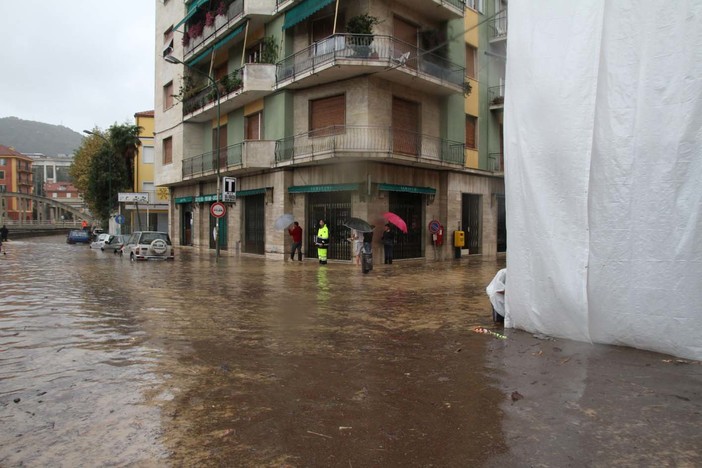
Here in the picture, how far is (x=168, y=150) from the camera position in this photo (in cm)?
3244

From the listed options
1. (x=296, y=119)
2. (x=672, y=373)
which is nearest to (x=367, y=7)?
(x=296, y=119)

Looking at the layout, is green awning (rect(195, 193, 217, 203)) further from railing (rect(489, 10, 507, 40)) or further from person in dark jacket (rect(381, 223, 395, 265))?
railing (rect(489, 10, 507, 40))

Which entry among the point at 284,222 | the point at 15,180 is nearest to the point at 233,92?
the point at 284,222

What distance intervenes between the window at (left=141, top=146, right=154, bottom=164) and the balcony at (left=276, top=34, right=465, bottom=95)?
29.9 m

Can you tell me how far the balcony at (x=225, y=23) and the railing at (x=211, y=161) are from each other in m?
5.61

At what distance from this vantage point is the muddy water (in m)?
3.33

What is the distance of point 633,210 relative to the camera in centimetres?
552

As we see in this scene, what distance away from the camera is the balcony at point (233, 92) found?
70.5ft

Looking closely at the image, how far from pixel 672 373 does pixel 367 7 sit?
17.0m

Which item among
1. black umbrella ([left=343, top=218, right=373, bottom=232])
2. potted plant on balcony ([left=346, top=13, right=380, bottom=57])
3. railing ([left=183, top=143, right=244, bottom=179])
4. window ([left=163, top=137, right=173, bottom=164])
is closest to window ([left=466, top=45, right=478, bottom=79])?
potted plant on balcony ([left=346, top=13, right=380, bottom=57])

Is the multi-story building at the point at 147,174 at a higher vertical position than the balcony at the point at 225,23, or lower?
lower

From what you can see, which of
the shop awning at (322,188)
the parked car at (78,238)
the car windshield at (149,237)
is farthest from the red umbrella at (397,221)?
the parked car at (78,238)

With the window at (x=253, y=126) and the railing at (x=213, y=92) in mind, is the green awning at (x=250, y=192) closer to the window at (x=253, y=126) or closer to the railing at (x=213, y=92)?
the window at (x=253, y=126)

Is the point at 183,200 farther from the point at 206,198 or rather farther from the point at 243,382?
the point at 243,382
